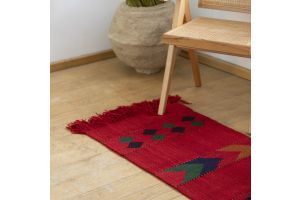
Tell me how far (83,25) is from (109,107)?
78cm

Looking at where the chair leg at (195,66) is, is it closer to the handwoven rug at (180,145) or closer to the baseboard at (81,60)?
the handwoven rug at (180,145)

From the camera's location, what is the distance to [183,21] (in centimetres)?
236

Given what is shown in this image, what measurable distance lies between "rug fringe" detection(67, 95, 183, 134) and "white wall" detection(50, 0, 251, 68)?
27.8 inches

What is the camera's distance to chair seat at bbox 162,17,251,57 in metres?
1.91

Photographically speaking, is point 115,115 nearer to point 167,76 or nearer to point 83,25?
point 167,76

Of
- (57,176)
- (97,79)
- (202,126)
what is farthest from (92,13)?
(57,176)

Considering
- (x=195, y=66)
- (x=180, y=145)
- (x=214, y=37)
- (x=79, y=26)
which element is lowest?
(x=180, y=145)

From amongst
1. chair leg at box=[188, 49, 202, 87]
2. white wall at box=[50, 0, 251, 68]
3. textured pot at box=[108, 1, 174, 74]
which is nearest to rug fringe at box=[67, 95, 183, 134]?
chair leg at box=[188, 49, 202, 87]

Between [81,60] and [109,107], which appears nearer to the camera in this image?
[109,107]

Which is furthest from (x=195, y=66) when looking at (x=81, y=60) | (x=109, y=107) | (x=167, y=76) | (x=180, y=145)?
(x=81, y=60)

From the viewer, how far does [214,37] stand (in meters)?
1.99

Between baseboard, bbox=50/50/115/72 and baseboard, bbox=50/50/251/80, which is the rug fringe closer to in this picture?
baseboard, bbox=50/50/251/80
